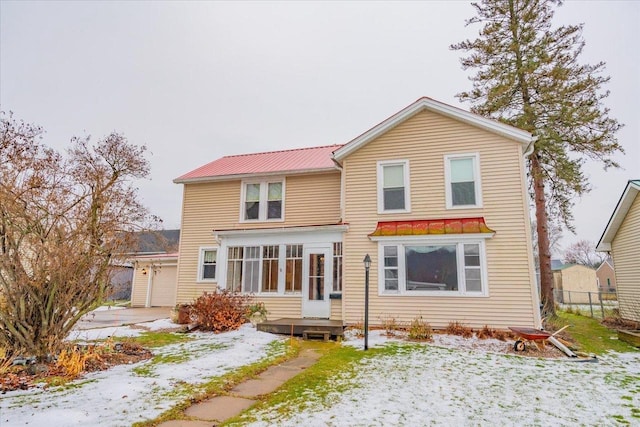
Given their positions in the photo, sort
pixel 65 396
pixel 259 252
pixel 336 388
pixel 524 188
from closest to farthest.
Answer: pixel 65 396
pixel 336 388
pixel 524 188
pixel 259 252

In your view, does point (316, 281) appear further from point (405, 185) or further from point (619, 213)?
point (619, 213)

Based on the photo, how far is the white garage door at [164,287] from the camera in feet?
67.9

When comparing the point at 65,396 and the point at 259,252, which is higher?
the point at 259,252

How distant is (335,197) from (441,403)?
30.9 feet

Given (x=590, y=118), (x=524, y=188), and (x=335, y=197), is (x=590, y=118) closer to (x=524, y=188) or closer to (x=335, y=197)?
(x=524, y=188)

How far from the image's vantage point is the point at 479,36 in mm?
16578

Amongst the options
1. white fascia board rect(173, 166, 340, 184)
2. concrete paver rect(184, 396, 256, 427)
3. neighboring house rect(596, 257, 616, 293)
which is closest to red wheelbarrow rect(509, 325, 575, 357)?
concrete paver rect(184, 396, 256, 427)

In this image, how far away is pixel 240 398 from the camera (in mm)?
5164

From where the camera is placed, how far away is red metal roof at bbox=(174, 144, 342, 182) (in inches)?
567

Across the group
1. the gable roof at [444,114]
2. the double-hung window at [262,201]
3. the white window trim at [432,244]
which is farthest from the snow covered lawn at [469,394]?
the double-hung window at [262,201]

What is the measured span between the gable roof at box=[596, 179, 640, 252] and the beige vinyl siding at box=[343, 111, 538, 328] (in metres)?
5.62

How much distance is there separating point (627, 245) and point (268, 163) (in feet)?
49.8

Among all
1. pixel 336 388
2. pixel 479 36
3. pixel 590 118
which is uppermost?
pixel 479 36

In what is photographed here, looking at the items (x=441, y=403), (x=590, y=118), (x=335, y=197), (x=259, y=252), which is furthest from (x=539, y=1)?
(x=441, y=403)
